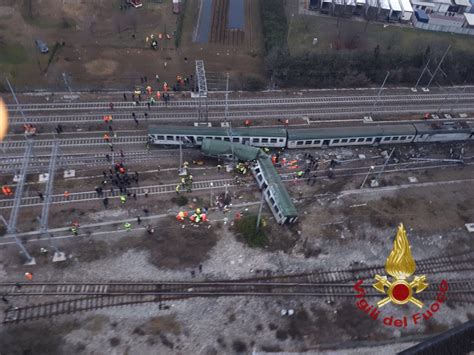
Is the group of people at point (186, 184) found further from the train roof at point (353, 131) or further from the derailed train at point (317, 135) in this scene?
the train roof at point (353, 131)

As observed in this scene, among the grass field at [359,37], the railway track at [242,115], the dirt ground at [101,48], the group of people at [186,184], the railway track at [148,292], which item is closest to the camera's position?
the railway track at [148,292]

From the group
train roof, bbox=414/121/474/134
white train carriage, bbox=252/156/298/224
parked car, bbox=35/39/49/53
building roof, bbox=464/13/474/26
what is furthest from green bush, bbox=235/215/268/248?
building roof, bbox=464/13/474/26

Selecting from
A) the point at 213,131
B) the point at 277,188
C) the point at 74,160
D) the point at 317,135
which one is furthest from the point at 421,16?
the point at 74,160

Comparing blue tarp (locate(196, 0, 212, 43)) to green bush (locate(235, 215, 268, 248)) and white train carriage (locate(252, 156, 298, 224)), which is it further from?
green bush (locate(235, 215, 268, 248))

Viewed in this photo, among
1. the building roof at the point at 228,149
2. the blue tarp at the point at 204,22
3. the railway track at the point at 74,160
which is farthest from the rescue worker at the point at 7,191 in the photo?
the blue tarp at the point at 204,22

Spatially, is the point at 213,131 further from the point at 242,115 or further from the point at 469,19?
the point at 469,19

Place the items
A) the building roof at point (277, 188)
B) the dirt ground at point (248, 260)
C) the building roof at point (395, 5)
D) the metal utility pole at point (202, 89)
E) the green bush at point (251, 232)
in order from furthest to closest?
the building roof at point (395, 5), the metal utility pole at point (202, 89), the building roof at point (277, 188), the green bush at point (251, 232), the dirt ground at point (248, 260)
